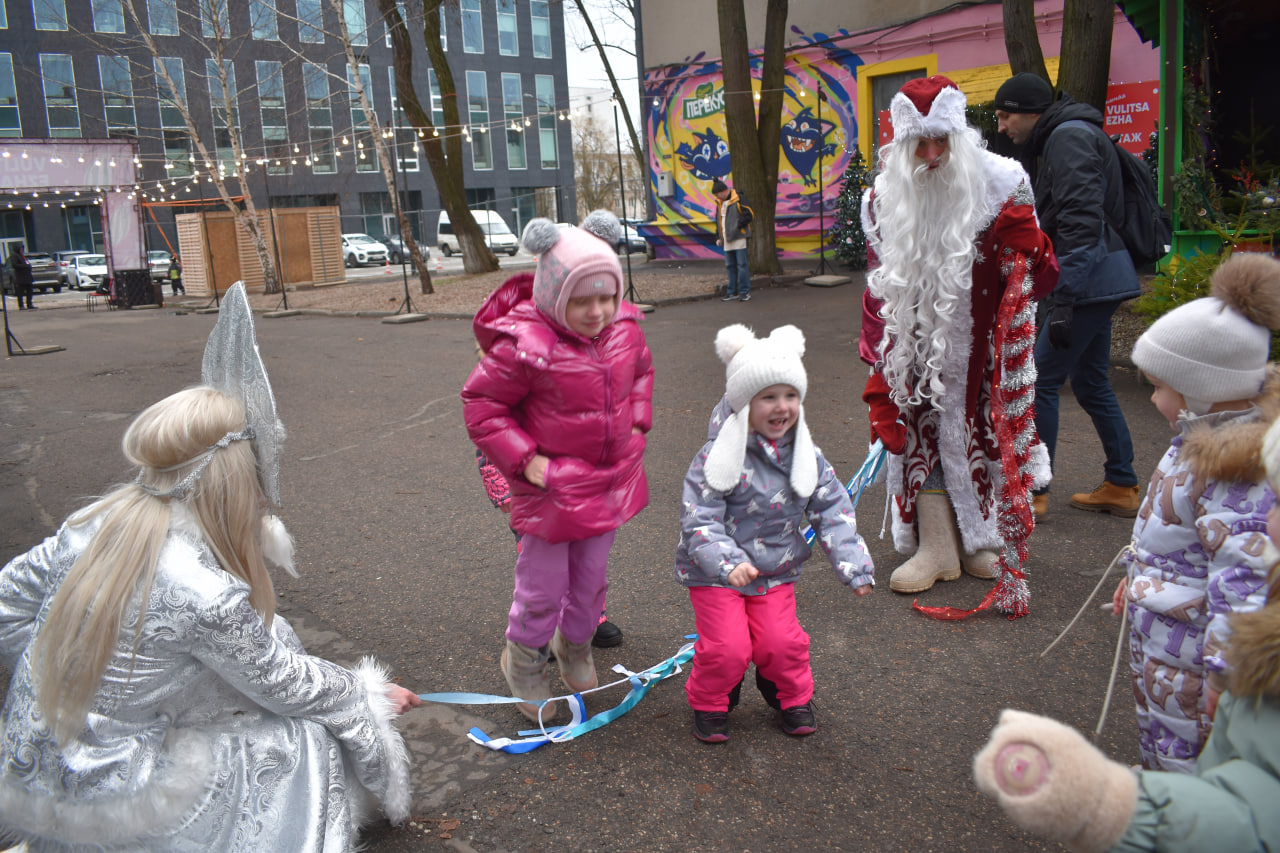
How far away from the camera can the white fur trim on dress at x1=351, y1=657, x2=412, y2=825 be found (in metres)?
2.44

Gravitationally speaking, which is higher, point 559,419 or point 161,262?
point 161,262

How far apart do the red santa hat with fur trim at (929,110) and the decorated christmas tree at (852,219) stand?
13.0 m

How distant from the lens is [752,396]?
111 inches

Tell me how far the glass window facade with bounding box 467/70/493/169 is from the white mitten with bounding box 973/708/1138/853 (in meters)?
48.4

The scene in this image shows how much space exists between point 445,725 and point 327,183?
147 feet

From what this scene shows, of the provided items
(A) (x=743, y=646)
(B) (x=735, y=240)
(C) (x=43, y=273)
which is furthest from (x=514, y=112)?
(A) (x=743, y=646)

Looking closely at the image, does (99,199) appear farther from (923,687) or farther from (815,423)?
(923,687)

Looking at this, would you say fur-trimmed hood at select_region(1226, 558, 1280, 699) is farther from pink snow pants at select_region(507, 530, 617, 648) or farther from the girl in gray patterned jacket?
pink snow pants at select_region(507, 530, 617, 648)

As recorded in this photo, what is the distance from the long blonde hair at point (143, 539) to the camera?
1.96m

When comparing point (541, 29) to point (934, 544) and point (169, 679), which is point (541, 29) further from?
point (169, 679)

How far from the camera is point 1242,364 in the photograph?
209cm

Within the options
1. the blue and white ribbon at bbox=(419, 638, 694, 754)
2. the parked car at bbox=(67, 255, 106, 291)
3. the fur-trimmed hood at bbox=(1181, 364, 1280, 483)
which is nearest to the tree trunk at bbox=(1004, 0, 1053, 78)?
the blue and white ribbon at bbox=(419, 638, 694, 754)

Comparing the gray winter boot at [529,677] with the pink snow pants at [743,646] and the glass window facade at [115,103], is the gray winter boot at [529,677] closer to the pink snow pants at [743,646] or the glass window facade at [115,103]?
the pink snow pants at [743,646]

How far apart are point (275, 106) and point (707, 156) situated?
69.5ft
